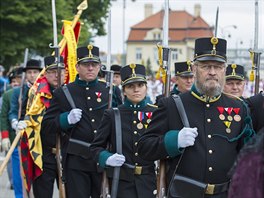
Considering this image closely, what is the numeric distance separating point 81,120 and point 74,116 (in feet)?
0.68

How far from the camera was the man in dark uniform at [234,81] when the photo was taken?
7871mm

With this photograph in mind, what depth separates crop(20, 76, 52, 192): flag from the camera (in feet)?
27.3

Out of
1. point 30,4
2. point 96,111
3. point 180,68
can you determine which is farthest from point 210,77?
point 30,4

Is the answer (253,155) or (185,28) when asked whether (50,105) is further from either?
(185,28)

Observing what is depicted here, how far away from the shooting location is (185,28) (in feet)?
303

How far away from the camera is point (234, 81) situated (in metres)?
7.93

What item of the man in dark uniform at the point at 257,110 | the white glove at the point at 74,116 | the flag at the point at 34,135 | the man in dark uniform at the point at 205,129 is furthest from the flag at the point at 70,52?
the man in dark uniform at the point at 205,129

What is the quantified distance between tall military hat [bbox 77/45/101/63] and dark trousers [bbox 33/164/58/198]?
1367 mm

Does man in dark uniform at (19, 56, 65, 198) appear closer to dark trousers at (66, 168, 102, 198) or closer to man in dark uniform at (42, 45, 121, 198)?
man in dark uniform at (42, 45, 121, 198)

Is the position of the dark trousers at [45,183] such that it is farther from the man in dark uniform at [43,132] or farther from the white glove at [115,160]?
the white glove at [115,160]

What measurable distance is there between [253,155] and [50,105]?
16.7 ft

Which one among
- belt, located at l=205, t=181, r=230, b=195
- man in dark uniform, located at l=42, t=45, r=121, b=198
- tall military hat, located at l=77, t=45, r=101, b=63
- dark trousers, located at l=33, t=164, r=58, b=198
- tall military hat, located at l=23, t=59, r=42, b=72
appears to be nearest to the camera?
belt, located at l=205, t=181, r=230, b=195

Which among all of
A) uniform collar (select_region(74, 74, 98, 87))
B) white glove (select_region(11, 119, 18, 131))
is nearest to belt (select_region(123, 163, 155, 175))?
uniform collar (select_region(74, 74, 98, 87))

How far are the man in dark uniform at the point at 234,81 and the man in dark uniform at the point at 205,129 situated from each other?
2.69 meters
